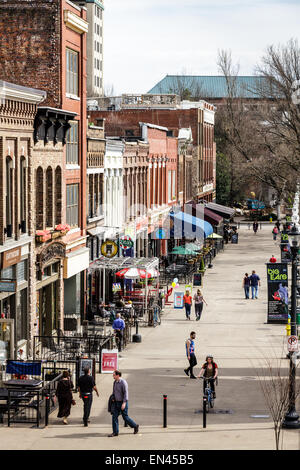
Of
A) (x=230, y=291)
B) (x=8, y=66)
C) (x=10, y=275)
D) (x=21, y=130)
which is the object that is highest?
(x=8, y=66)

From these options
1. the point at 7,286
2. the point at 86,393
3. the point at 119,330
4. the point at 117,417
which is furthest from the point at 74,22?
the point at 117,417

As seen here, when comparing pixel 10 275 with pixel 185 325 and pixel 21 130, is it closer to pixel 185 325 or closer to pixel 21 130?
pixel 21 130

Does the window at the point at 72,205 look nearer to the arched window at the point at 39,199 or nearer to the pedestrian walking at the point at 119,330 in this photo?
the arched window at the point at 39,199

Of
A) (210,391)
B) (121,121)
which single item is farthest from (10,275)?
(121,121)

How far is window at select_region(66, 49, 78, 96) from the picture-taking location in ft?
122

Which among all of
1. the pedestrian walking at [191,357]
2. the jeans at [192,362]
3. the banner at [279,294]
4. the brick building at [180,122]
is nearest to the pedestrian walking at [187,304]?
the banner at [279,294]

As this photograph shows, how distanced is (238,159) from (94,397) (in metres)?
75.8

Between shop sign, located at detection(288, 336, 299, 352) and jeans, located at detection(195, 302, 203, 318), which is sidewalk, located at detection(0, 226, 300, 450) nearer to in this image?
jeans, located at detection(195, 302, 203, 318)

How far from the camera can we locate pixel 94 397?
25719 millimetres

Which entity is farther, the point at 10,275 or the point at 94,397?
the point at 10,275

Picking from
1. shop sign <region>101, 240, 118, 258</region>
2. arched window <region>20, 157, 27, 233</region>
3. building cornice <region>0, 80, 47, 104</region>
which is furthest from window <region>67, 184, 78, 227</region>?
building cornice <region>0, 80, 47, 104</region>

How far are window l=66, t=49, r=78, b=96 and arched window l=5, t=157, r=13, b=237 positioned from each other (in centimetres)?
962

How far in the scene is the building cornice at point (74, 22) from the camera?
36062 millimetres

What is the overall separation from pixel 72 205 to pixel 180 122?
49.0m
